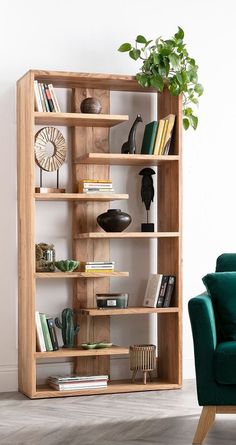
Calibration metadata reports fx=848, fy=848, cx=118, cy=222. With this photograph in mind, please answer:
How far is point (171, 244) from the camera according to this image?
18.3 ft

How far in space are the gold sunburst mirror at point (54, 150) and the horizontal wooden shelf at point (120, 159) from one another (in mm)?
147

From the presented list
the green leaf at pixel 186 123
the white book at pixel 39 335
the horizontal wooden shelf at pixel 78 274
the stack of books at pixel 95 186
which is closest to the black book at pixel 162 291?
the horizontal wooden shelf at pixel 78 274

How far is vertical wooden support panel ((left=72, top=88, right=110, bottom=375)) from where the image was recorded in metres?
5.59

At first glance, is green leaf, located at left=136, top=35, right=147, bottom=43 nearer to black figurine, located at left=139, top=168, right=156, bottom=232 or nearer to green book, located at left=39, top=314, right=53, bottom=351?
black figurine, located at left=139, top=168, right=156, bottom=232

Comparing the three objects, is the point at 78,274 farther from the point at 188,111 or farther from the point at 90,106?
the point at 188,111

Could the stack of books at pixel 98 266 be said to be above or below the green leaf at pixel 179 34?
below

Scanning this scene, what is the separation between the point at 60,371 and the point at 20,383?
29 cm

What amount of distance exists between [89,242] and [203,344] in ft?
5.78

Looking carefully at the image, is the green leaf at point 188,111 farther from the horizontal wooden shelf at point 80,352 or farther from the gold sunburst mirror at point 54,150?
the horizontal wooden shelf at point 80,352

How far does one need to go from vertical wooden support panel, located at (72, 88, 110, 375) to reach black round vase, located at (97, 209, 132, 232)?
0.66 ft

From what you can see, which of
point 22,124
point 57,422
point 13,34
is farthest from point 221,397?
point 13,34

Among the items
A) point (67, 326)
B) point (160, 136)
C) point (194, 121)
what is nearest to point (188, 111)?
point (194, 121)

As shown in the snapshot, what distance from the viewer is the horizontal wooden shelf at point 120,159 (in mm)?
5336

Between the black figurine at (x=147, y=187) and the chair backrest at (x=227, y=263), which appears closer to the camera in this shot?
the chair backrest at (x=227, y=263)
